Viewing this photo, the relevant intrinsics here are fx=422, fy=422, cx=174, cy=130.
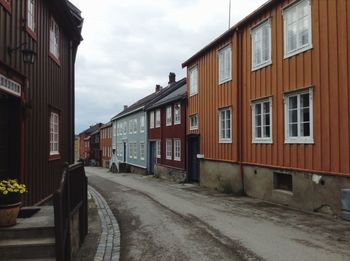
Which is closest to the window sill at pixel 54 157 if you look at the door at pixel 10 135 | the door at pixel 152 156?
the door at pixel 10 135

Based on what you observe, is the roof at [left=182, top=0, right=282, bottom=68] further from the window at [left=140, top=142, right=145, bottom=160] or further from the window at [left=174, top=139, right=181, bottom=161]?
the window at [left=140, top=142, right=145, bottom=160]

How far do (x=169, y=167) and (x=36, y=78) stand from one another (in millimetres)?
19110

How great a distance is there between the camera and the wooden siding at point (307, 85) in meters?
10.9

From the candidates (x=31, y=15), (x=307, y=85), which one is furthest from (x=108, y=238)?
(x=307, y=85)

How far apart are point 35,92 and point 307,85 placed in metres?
Result: 7.49

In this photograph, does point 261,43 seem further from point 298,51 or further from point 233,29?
point 298,51

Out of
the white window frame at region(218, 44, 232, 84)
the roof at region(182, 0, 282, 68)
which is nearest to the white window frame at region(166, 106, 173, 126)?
the roof at region(182, 0, 282, 68)

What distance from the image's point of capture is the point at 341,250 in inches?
295

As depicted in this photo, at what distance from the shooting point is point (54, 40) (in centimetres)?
1174

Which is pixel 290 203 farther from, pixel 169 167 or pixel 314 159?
pixel 169 167

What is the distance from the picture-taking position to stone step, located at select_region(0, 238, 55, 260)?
5.86 m

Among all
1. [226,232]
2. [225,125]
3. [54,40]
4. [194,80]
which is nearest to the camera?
[226,232]

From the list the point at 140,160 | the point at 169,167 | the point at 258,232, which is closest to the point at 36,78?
the point at 258,232

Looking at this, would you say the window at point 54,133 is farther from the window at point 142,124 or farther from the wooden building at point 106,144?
the wooden building at point 106,144
